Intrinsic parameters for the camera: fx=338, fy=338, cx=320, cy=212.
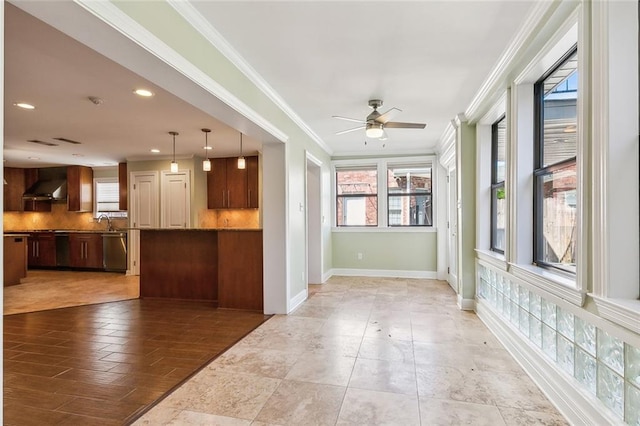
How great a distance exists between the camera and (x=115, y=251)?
758cm

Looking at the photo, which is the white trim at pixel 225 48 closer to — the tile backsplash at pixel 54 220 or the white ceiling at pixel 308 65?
the white ceiling at pixel 308 65

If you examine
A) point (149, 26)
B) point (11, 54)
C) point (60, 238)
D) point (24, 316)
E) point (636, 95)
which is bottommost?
point (24, 316)

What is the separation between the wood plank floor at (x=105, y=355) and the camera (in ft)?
7.34

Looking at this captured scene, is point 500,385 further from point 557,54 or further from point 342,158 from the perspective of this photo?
point 342,158

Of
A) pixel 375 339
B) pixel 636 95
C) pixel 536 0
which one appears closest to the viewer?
pixel 636 95

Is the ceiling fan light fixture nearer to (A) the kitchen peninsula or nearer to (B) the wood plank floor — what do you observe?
(A) the kitchen peninsula

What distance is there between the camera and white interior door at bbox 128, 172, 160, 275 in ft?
23.8

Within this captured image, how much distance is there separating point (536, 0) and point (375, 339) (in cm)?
298

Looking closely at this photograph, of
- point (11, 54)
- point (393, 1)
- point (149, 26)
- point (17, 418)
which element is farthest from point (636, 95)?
point (11, 54)

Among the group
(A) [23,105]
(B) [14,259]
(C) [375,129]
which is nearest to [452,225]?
(C) [375,129]

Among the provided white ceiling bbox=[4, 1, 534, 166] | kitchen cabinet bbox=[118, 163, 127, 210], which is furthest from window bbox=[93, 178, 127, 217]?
white ceiling bbox=[4, 1, 534, 166]

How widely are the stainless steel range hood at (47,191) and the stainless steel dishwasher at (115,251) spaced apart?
1813 millimetres

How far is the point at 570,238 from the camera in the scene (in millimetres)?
2287

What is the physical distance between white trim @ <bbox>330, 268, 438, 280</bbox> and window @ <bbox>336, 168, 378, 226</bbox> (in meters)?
0.95
